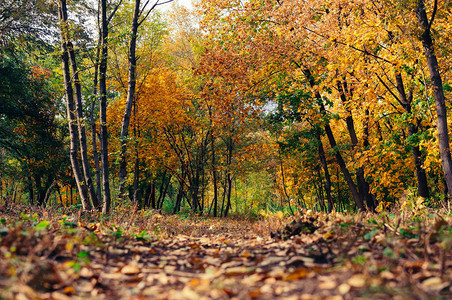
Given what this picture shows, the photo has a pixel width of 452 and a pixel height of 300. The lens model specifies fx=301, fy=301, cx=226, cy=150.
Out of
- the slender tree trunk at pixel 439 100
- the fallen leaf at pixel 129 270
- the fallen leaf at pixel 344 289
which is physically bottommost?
the fallen leaf at pixel 344 289

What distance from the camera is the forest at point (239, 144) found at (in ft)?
7.63

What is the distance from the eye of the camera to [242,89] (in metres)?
9.63

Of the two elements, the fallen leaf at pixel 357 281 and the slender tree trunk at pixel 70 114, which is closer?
the fallen leaf at pixel 357 281

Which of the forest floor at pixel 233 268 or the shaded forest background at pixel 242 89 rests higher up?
the shaded forest background at pixel 242 89

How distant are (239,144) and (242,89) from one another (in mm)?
8188

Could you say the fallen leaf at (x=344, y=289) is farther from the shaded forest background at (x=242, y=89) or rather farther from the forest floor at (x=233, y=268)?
the shaded forest background at (x=242, y=89)

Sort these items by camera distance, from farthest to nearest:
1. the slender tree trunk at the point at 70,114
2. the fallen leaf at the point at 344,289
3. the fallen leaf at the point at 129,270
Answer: the slender tree trunk at the point at 70,114 < the fallen leaf at the point at 129,270 < the fallen leaf at the point at 344,289

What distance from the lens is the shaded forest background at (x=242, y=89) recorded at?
737cm

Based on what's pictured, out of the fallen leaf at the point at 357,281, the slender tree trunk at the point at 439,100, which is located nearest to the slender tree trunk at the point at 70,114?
the fallen leaf at the point at 357,281

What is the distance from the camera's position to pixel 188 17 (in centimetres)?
1766

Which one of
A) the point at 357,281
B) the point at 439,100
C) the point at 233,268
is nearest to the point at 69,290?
the point at 233,268


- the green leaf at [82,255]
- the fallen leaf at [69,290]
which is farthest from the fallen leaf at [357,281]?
the green leaf at [82,255]

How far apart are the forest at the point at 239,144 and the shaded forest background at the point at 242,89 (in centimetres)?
7

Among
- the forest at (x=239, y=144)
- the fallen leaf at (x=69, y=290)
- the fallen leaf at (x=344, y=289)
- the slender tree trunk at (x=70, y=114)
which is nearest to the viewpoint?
the fallen leaf at (x=344, y=289)
